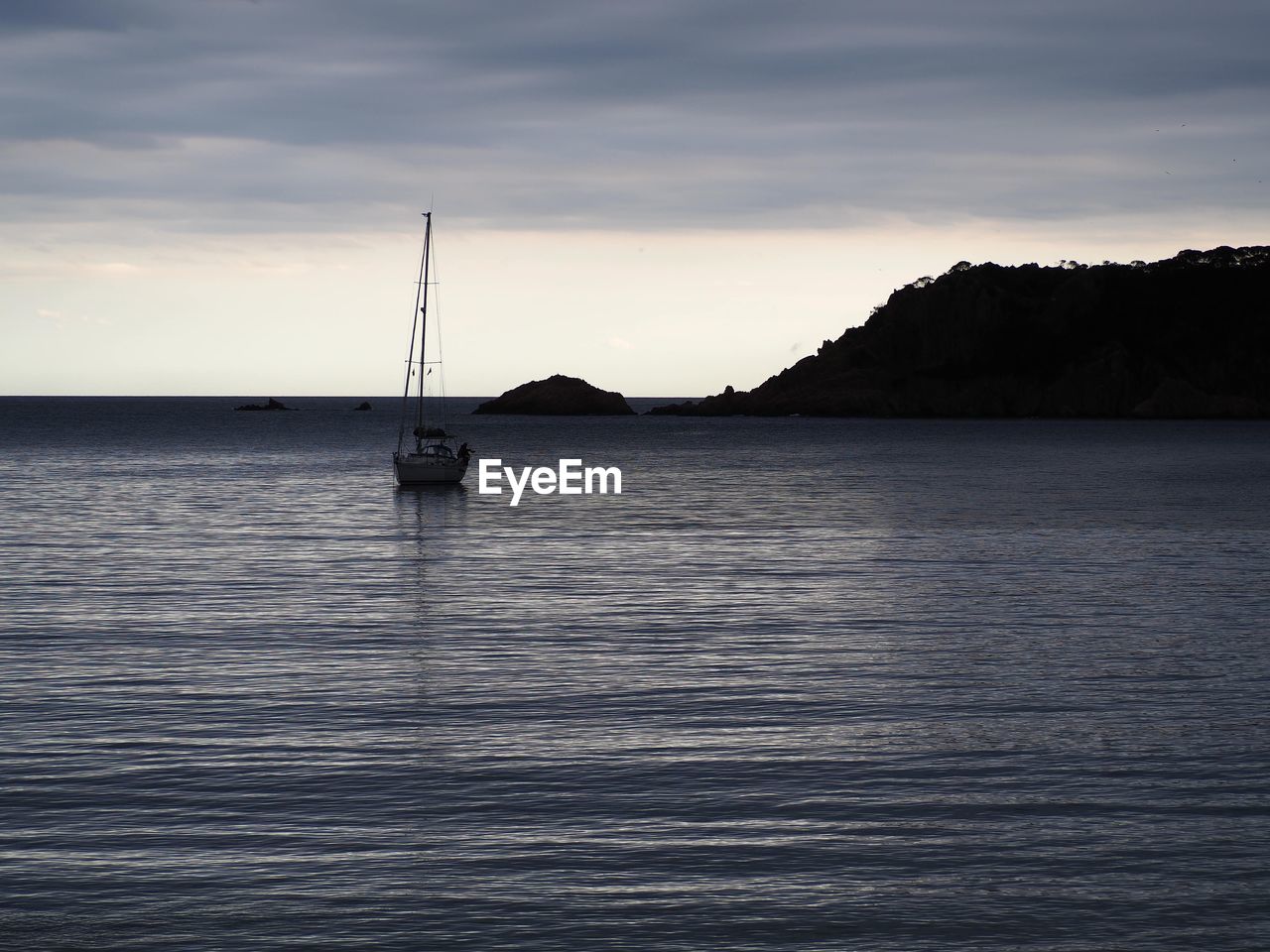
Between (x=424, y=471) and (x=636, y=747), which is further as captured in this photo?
(x=424, y=471)

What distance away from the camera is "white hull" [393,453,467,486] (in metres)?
70.1

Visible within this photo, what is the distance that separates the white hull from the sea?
29.6 m

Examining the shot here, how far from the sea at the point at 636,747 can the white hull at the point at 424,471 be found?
29588 millimetres

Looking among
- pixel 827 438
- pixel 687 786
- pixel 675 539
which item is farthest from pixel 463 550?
pixel 827 438

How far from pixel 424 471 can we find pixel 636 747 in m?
55.3

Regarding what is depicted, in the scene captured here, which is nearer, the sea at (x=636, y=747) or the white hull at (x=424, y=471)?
the sea at (x=636, y=747)

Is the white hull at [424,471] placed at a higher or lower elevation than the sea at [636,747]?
higher

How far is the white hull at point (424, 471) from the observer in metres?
70.1

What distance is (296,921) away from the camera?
34.2 ft

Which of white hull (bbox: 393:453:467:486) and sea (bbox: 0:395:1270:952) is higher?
white hull (bbox: 393:453:467:486)

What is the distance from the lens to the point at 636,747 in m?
15.8

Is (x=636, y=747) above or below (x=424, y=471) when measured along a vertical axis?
below

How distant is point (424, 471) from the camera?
70.0m

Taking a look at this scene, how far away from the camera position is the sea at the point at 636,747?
10.7 m
